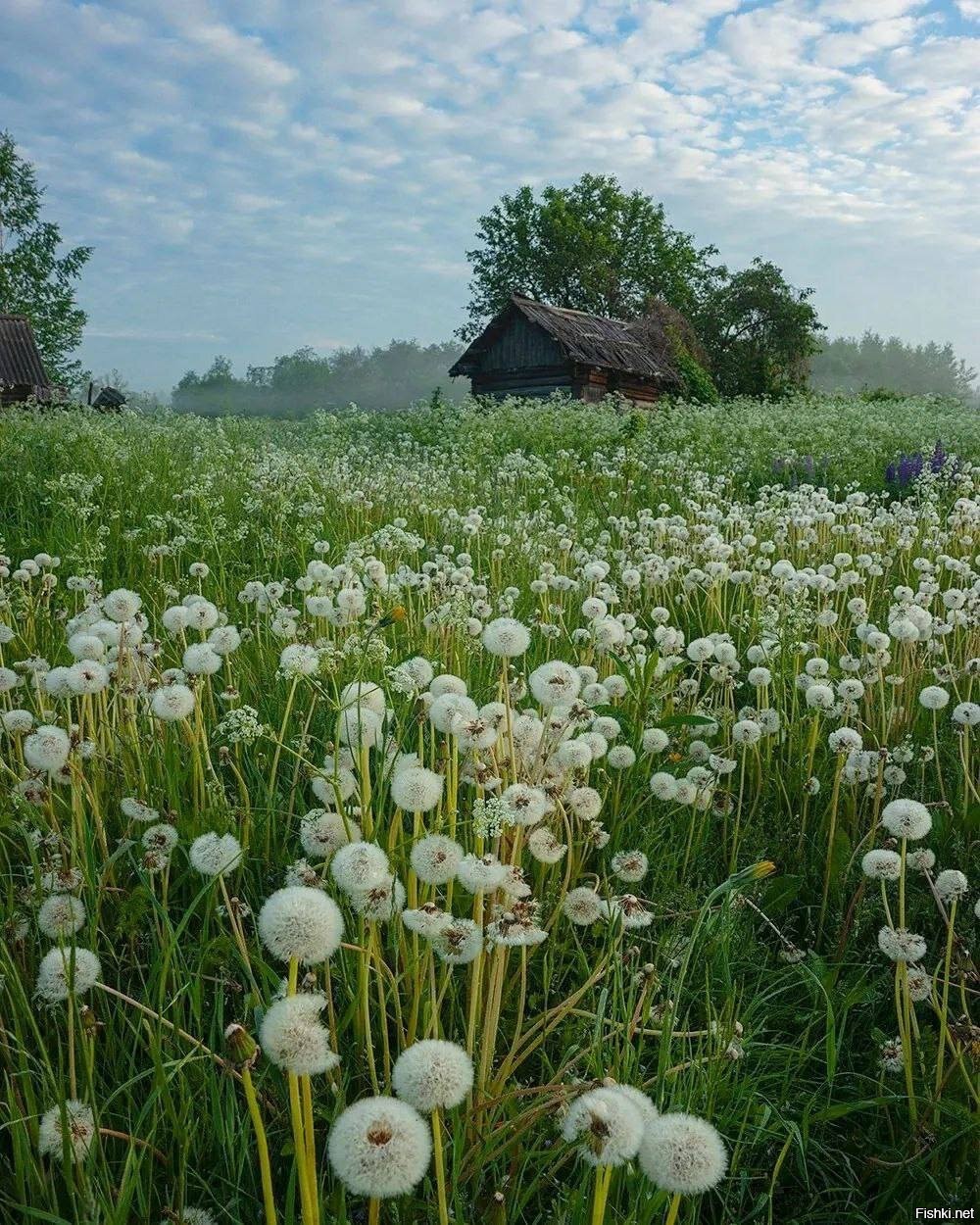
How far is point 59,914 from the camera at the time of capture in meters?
1.82

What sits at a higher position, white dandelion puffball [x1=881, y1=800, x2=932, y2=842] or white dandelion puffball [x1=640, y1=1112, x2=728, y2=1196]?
white dandelion puffball [x1=881, y1=800, x2=932, y2=842]

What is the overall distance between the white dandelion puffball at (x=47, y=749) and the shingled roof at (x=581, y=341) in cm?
2896

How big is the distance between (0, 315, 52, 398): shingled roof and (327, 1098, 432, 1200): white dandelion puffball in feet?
144

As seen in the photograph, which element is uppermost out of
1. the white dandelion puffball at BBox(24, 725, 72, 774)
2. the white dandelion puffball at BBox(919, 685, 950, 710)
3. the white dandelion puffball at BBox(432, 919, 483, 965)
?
the white dandelion puffball at BBox(24, 725, 72, 774)

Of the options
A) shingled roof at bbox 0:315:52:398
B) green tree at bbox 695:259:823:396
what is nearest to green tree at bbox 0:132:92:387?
shingled roof at bbox 0:315:52:398

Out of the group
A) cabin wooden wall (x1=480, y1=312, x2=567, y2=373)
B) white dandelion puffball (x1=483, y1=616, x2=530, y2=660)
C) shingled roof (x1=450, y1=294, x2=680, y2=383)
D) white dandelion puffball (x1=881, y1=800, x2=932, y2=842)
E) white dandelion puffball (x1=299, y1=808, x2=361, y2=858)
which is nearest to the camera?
white dandelion puffball (x1=299, y1=808, x2=361, y2=858)

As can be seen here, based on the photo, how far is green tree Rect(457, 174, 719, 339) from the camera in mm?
52625

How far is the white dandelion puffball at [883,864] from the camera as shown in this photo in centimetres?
211

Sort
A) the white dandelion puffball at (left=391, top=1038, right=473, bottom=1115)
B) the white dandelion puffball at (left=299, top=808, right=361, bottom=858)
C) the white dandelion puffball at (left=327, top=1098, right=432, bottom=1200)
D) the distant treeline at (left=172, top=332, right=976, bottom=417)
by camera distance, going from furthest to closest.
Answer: the distant treeline at (left=172, top=332, right=976, bottom=417), the white dandelion puffball at (left=299, top=808, right=361, bottom=858), the white dandelion puffball at (left=391, top=1038, right=473, bottom=1115), the white dandelion puffball at (left=327, top=1098, right=432, bottom=1200)

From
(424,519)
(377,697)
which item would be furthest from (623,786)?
(424,519)

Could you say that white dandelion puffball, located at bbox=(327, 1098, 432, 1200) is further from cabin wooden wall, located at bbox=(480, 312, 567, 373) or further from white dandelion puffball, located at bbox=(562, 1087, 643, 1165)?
cabin wooden wall, located at bbox=(480, 312, 567, 373)

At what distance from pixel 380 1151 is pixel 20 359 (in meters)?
45.8

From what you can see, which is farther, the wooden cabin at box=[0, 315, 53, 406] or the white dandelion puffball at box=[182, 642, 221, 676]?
the wooden cabin at box=[0, 315, 53, 406]

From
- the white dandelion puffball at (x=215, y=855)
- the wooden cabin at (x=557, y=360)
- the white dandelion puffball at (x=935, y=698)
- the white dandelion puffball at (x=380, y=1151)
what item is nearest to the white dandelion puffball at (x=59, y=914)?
the white dandelion puffball at (x=215, y=855)
